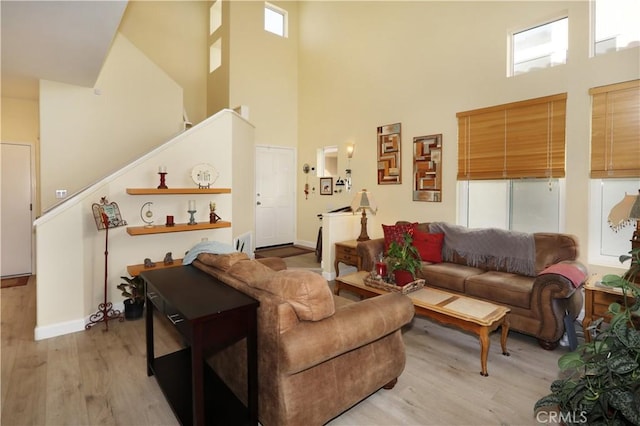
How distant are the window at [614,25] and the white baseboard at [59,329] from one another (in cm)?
577

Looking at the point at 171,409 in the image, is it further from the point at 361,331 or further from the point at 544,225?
the point at 544,225

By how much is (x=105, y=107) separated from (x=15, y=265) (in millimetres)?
2829

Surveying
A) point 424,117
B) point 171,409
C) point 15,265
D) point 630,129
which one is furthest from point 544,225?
point 15,265

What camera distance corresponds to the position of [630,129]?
10.2 ft

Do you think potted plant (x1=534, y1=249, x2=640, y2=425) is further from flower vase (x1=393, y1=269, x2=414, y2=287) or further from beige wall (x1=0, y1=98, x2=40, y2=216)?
beige wall (x1=0, y1=98, x2=40, y2=216)

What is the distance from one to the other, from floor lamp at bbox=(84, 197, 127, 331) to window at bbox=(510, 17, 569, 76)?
4.74m

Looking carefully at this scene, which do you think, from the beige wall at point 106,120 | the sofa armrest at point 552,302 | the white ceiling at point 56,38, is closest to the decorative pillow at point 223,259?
the white ceiling at point 56,38

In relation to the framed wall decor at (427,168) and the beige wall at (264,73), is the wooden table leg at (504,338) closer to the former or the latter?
the framed wall decor at (427,168)

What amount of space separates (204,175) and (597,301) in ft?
13.2

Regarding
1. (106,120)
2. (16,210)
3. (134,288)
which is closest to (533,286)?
(134,288)

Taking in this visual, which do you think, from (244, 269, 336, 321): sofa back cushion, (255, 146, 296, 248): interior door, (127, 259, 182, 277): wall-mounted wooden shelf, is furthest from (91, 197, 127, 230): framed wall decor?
(255, 146, 296, 248): interior door

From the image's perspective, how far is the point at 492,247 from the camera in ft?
12.3

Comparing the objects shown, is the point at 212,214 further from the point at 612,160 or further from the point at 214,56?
the point at 214,56

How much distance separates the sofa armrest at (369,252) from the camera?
4.32 metres
